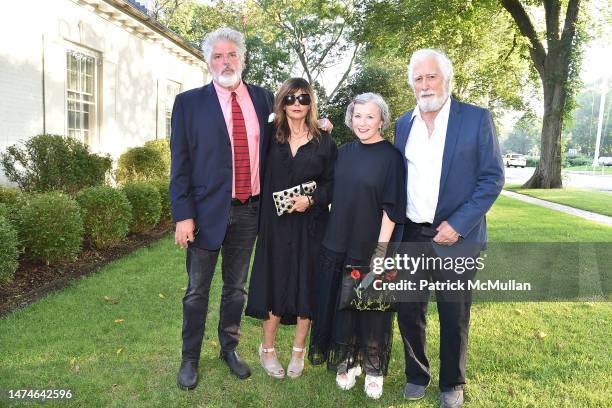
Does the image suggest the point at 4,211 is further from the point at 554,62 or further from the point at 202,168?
the point at 554,62

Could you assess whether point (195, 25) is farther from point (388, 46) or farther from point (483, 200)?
point (483, 200)

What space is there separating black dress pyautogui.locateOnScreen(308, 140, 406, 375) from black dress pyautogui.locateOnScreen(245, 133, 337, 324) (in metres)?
0.13

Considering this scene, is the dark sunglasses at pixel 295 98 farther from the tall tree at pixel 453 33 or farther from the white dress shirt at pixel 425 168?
the tall tree at pixel 453 33

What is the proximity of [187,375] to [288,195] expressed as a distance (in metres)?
1.45

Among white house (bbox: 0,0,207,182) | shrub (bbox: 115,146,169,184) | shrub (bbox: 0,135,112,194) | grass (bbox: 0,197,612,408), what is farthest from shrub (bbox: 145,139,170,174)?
grass (bbox: 0,197,612,408)

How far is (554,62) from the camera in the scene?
1975 centimetres

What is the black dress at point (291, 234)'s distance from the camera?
3.38 meters

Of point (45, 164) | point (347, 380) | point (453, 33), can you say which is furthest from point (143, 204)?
point (453, 33)

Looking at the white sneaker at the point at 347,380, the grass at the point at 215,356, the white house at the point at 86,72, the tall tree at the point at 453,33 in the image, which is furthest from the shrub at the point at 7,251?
the tall tree at the point at 453,33

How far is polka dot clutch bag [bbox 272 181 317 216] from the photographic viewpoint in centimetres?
330

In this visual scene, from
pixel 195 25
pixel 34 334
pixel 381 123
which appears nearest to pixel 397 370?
pixel 381 123

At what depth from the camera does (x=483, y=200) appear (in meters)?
2.95

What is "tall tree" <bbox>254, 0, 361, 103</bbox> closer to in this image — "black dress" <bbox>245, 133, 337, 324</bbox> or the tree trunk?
the tree trunk

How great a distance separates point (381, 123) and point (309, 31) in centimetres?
2663
